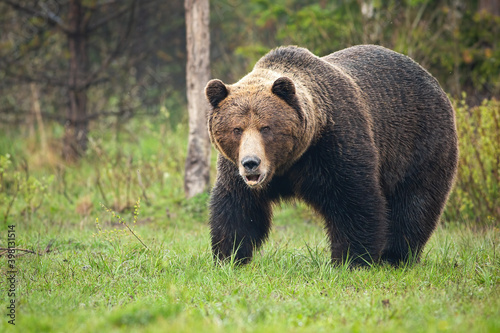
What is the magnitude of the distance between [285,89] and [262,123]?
343 millimetres

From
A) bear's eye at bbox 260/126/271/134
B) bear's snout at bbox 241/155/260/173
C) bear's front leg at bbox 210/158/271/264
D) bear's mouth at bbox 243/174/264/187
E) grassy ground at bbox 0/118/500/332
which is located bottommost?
grassy ground at bbox 0/118/500/332

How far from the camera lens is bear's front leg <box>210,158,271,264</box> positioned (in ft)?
16.2

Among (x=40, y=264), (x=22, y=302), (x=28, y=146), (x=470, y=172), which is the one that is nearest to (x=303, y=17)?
(x=470, y=172)

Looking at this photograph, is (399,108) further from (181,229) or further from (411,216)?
(181,229)

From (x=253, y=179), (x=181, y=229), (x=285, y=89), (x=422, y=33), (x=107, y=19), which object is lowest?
(x=181, y=229)

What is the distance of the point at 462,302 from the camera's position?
3.71 metres

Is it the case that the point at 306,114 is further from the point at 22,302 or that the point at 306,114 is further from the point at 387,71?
the point at 22,302

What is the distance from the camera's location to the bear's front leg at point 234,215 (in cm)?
493

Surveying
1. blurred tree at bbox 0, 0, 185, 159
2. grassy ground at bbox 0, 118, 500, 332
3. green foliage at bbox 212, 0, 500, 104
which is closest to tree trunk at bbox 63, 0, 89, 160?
blurred tree at bbox 0, 0, 185, 159

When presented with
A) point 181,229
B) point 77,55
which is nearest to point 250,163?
point 181,229

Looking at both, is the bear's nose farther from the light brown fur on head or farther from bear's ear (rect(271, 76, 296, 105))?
bear's ear (rect(271, 76, 296, 105))

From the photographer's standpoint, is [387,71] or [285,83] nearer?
[285,83]

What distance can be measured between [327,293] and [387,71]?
2720 mm

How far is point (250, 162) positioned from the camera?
14.0 feet
